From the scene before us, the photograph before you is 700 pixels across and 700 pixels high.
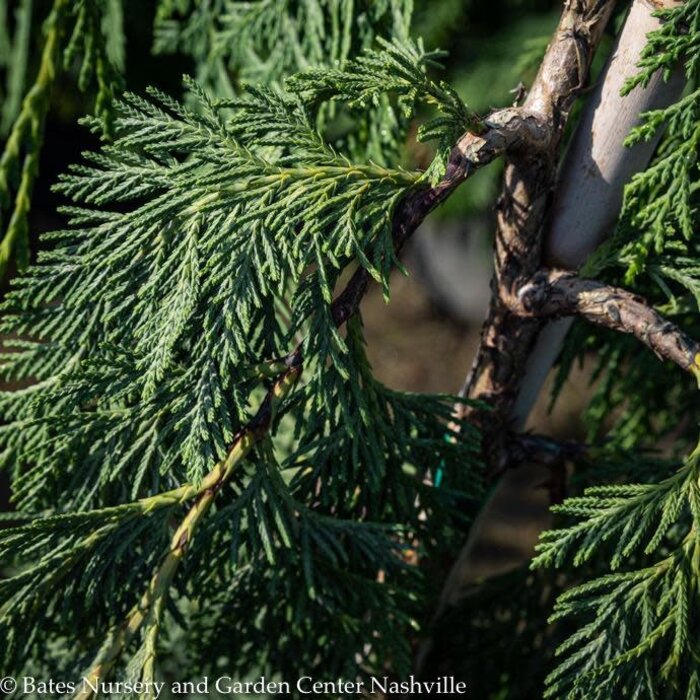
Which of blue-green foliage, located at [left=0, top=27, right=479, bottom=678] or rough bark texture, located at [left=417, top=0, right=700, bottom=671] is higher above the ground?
rough bark texture, located at [left=417, top=0, right=700, bottom=671]

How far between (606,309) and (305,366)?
411mm

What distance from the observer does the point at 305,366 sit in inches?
45.5

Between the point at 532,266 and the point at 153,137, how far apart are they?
56cm

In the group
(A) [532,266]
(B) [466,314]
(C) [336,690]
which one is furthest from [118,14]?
(B) [466,314]

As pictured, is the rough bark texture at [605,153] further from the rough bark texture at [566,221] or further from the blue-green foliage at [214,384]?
the blue-green foliage at [214,384]

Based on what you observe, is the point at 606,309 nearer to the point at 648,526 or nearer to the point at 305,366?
the point at 648,526

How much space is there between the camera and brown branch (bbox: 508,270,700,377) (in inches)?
45.1

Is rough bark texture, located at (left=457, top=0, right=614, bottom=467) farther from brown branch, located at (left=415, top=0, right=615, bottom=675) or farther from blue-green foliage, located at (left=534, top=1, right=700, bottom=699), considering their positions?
blue-green foliage, located at (left=534, top=1, right=700, bottom=699)

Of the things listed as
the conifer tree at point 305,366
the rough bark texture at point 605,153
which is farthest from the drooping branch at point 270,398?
the rough bark texture at point 605,153

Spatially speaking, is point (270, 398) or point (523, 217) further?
point (523, 217)

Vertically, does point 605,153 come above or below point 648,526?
above

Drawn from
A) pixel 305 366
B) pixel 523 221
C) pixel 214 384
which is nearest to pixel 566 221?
pixel 523 221

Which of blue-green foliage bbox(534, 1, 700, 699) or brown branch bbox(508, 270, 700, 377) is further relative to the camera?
brown branch bbox(508, 270, 700, 377)

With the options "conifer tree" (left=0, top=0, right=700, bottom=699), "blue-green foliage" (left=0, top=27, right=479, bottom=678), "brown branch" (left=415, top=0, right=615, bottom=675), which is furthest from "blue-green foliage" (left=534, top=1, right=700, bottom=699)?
"blue-green foliage" (left=0, top=27, right=479, bottom=678)
